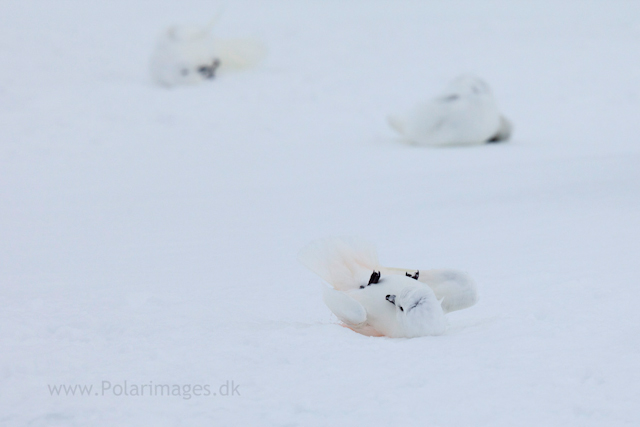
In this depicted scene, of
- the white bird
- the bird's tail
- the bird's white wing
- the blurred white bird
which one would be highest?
the blurred white bird

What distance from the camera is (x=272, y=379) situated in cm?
146

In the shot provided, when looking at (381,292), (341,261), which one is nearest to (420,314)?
(381,292)

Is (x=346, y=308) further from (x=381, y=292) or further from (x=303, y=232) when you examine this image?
(x=303, y=232)

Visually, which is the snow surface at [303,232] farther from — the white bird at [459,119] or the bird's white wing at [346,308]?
the white bird at [459,119]

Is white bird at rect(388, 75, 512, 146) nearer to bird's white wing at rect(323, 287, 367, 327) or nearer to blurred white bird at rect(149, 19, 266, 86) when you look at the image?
blurred white bird at rect(149, 19, 266, 86)

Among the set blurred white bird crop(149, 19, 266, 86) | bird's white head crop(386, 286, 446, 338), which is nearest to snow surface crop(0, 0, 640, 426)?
bird's white head crop(386, 286, 446, 338)

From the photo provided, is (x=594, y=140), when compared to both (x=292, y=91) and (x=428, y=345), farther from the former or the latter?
(x=428, y=345)

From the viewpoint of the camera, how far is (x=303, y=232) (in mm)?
2932

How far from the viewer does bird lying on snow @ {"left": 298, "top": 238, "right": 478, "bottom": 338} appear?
1745mm

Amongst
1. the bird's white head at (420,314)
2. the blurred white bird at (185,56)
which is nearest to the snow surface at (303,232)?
the bird's white head at (420,314)

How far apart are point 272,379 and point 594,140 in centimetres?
387

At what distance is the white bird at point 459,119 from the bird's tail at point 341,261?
9.71 ft

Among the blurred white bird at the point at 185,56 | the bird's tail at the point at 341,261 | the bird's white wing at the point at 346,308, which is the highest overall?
the blurred white bird at the point at 185,56

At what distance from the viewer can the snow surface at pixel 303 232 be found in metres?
1.41
